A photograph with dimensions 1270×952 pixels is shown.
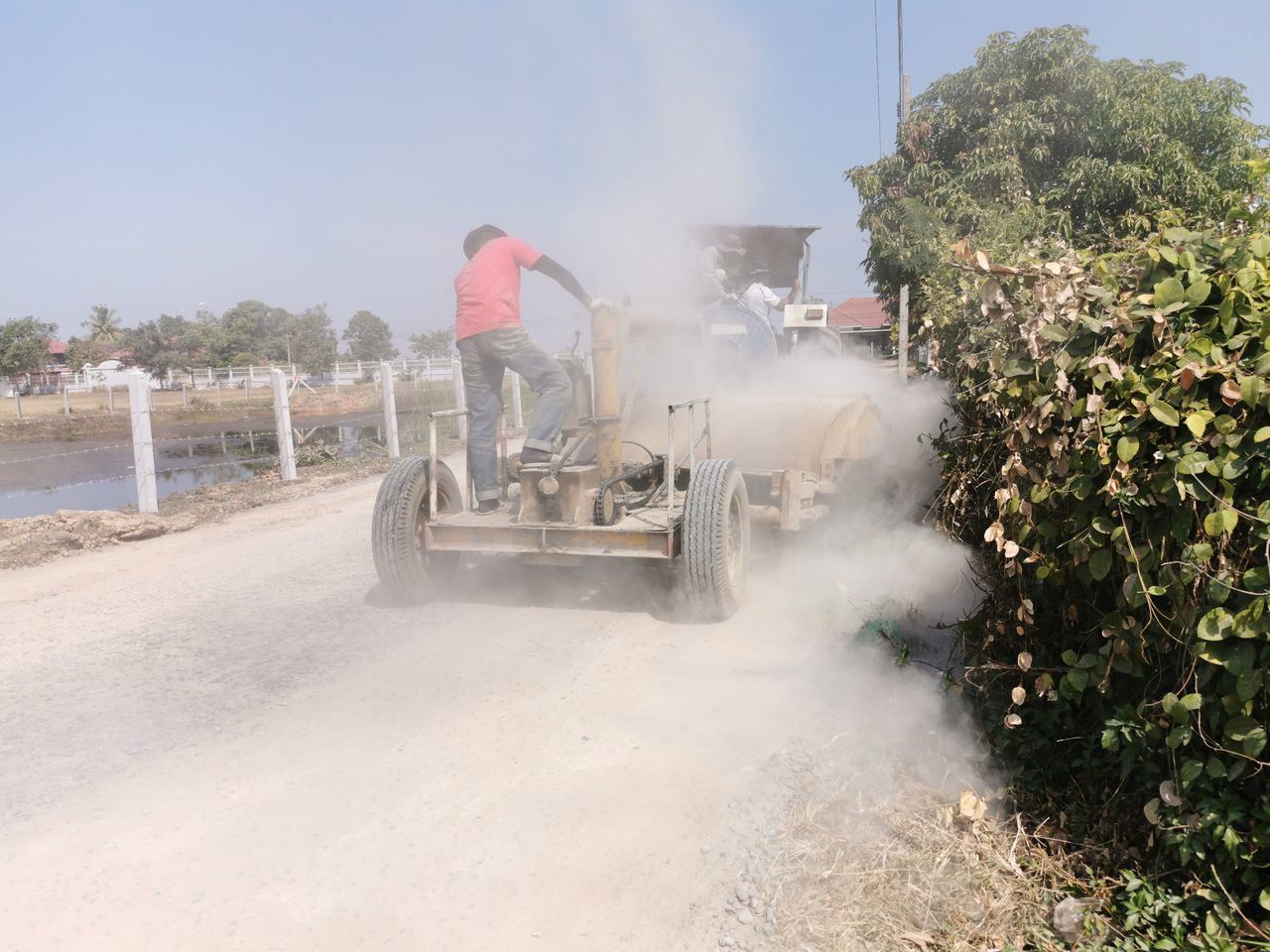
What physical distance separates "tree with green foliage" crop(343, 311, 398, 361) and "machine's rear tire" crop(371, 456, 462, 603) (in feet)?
261

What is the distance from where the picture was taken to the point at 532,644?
527cm

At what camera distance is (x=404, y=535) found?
5785 millimetres

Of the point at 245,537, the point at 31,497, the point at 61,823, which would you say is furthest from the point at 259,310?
the point at 61,823

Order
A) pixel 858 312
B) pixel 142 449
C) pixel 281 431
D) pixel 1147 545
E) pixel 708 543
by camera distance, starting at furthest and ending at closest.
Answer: pixel 858 312 → pixel 281 431 → pixel 142 449 → pixel 708 543 → pixel 1147 545

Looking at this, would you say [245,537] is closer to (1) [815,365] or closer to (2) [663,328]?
(2) [663,328]

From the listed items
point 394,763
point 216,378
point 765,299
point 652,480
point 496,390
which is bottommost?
point 394,763

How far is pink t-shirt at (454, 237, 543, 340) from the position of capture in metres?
5.95

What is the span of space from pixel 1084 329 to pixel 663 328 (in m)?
4.59

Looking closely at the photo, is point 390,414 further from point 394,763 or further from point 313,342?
point 313,342

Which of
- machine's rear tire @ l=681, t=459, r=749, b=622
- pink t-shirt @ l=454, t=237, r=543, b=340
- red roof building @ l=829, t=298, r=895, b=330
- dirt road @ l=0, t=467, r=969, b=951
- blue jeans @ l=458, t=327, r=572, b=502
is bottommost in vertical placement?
dirt road @ l=0, t=467, r=969, b=951

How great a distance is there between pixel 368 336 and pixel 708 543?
85.4 m

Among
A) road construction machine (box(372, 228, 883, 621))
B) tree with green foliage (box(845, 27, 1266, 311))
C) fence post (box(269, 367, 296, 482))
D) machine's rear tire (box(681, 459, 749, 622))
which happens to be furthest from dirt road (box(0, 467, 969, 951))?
tree with green foliage (box(845, 27, 1266, 311))

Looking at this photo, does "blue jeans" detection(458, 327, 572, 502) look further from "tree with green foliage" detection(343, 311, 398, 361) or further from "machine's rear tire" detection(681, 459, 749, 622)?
"tree with green foliage" detection(343, 311, 398, 361)

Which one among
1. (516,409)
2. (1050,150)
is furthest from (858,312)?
(1050,150)
